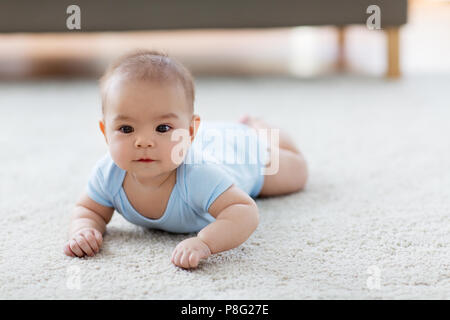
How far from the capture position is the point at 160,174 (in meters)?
0.85

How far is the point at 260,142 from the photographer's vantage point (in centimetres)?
106

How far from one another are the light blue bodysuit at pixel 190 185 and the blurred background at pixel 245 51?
4.21 feet

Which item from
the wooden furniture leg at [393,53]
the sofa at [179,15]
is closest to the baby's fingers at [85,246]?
the sofa at [179,15]

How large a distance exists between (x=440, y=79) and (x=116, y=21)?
1158 millimetres

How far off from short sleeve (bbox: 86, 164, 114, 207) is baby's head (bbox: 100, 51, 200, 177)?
103 millimetres

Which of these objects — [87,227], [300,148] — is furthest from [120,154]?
[300,148]

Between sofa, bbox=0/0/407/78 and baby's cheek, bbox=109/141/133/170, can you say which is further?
sofa, bbox=0/0/407/78

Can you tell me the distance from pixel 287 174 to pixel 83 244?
15.8 inches

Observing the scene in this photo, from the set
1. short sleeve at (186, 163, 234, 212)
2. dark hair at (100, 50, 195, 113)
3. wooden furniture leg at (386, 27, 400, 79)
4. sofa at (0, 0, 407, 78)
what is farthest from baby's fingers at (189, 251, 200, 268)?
wooden furniture leg at (386, 27, 400, 79)

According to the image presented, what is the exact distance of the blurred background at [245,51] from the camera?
2438 mm

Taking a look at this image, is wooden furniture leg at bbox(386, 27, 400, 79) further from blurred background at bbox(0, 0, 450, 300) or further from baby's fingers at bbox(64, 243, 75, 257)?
baby's fingers at bbox(64, 243, 75, 257)

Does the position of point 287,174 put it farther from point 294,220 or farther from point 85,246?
point 85,246

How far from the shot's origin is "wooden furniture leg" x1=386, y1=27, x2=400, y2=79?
6.98ft

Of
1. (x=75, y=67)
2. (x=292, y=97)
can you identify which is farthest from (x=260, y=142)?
(x=75, y=67)
